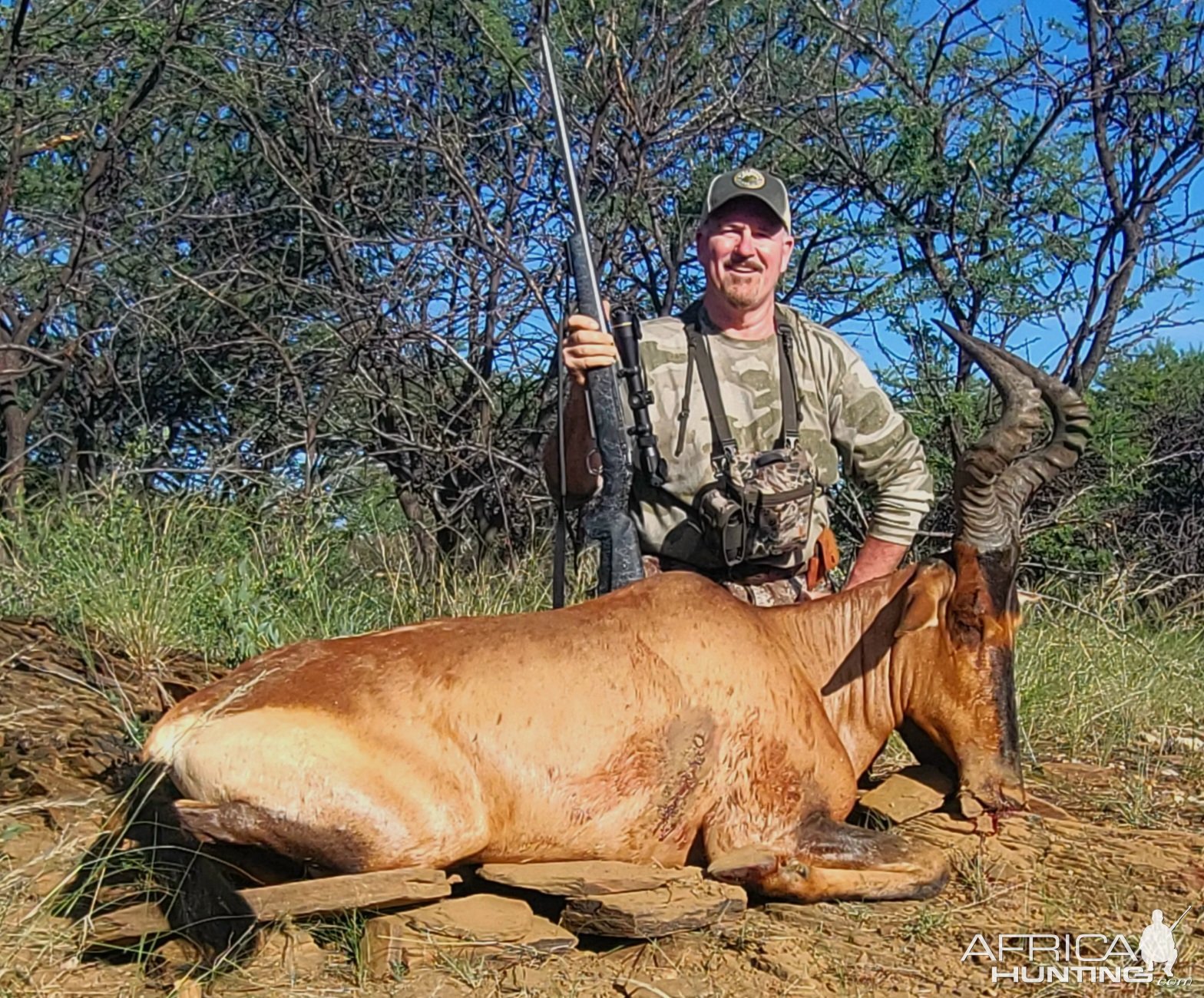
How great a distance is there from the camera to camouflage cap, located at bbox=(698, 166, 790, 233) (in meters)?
5.42

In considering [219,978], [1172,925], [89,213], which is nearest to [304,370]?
[89,213]

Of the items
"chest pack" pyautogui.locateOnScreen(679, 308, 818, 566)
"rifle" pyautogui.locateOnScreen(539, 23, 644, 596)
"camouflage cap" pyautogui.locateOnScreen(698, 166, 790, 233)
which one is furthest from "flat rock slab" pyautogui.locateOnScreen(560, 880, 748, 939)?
"camouflage cap" pyautogui.locateOnScreen(698, 166, 790, 233)

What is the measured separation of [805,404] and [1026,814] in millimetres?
1836

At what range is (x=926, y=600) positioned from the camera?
4.44 meters

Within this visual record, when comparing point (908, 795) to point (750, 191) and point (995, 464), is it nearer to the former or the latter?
point (995, 464)

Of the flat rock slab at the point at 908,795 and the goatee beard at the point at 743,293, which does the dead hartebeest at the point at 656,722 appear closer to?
the flat rock slab at the point at 908,795

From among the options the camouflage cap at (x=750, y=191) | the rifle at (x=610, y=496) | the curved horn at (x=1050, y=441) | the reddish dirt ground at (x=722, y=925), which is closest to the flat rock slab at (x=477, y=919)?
the reddish dirt ground at (x=722, y=925)

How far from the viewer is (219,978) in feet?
11.2

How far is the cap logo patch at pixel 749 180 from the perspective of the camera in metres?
5.43

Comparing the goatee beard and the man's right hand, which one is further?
the goatee beard

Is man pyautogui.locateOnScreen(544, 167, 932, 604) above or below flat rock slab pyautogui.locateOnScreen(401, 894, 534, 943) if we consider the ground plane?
above

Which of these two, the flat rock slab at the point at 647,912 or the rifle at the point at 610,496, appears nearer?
the flat rock slab at the point at 647,912

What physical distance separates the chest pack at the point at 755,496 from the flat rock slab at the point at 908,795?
1042mm

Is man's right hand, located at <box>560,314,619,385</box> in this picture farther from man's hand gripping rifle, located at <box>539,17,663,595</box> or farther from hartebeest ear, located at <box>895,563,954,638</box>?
hartebeest ear, located at <box>895,563,954,638</box>
